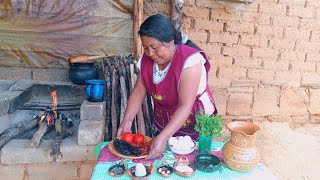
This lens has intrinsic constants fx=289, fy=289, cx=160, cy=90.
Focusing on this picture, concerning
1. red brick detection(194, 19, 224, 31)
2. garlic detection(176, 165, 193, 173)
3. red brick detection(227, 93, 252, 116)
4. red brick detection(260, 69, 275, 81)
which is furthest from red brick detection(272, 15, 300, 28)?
garlic detection(176, 165, 193, 173)

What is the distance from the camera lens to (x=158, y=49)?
71.7 inches

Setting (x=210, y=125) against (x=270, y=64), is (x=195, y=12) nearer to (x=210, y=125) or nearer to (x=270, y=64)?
(x=270, y=64)

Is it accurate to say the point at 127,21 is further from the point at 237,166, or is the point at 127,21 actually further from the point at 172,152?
the point at 237,166

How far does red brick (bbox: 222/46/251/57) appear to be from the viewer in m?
4.21

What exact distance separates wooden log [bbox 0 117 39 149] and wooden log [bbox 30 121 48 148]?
151 millimetres

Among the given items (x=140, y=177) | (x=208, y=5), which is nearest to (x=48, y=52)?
(x=208, y=5)

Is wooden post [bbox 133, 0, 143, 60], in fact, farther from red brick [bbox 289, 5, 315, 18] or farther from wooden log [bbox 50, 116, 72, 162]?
red brick [bbox 289, 5, 315, 18]

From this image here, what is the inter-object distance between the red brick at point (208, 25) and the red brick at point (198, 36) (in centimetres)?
7

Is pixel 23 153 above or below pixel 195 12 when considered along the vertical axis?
below

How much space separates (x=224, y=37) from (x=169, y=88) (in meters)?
2.46

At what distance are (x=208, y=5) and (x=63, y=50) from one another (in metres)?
2.10

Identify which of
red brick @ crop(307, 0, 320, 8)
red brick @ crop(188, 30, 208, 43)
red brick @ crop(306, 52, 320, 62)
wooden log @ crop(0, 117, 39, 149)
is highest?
red brick @ crop(307, 0, 320, 8)

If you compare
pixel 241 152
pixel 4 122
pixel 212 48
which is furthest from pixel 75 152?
pixel 212 48

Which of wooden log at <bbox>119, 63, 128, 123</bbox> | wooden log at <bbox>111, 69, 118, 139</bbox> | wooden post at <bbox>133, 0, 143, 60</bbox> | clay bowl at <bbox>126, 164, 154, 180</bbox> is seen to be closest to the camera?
clay bowl at <bbox>126, 164, 154, 180</bbox>
